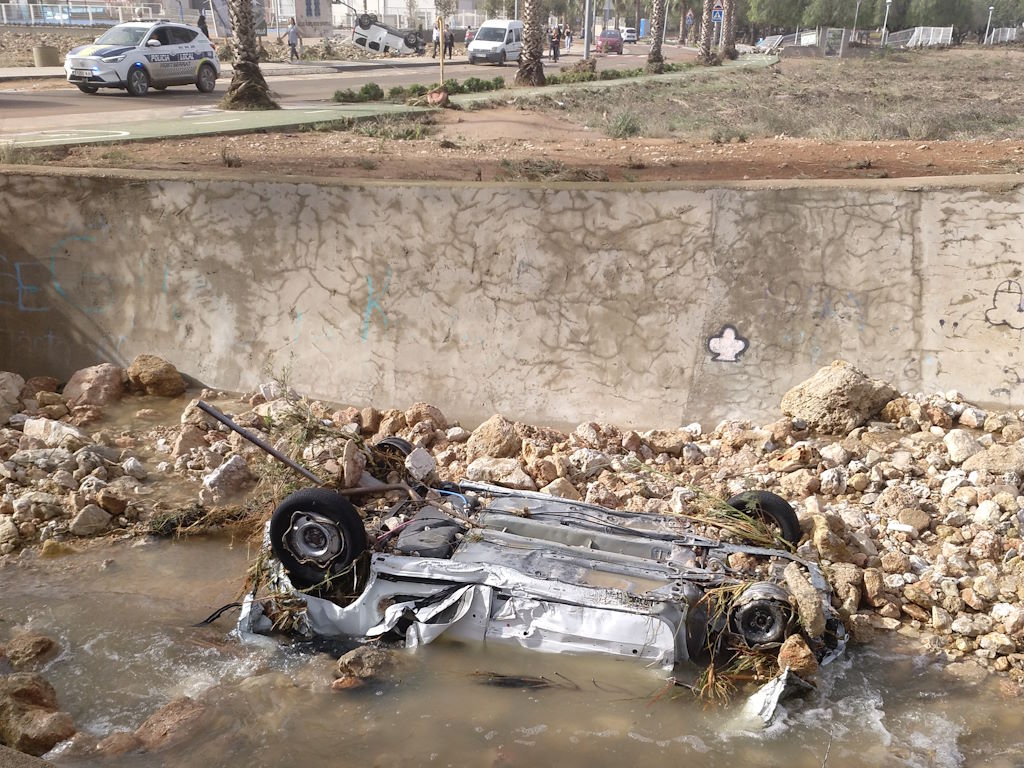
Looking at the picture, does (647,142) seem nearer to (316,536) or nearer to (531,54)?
(316,536)

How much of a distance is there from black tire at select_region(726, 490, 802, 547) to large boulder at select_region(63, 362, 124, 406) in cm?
651

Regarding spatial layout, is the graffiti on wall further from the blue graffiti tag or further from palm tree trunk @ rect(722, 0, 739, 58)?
palm tree trunk @ rect(722, 0, 739, 58)

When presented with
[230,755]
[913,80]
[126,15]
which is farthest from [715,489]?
[126,15]

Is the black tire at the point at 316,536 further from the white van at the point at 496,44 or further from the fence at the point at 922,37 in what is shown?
the fence at the point at 922,37

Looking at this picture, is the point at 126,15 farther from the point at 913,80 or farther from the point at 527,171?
the point at 527,171

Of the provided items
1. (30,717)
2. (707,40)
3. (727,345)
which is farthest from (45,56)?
(30,717)

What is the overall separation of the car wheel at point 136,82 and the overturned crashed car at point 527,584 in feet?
68.8

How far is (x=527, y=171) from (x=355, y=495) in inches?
310

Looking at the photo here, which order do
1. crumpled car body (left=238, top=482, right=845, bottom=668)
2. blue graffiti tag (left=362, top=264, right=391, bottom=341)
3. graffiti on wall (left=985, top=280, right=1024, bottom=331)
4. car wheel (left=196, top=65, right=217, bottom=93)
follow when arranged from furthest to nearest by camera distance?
car wheel (left=196, top=65, right=217, bottom=93) < blue graffiti tag (left=362, top=264, right=391, bottom=341) < graffiti on wall (left=985, top=280, right=1024, bottom=331) < crumpled car body (left=238, top=482, right=845, bottom=668)

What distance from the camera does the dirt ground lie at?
41.6ft

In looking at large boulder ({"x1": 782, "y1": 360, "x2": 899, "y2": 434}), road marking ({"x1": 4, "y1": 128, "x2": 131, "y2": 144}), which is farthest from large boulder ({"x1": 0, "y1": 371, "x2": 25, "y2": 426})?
large boulder ({"x1": 782, "y1": 360, "x2": 899, "y2": 434})

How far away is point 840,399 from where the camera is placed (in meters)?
8.32

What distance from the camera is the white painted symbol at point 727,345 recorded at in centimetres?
886

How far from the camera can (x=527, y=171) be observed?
42.8 ft
